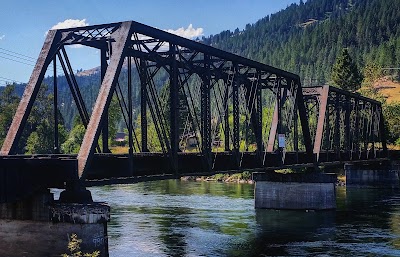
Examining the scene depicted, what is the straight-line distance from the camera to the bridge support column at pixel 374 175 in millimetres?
90812

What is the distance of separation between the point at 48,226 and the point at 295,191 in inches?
1458

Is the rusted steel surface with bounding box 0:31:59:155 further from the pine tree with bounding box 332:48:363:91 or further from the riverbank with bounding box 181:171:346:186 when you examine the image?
the pine tree with bounding box 332:48:363:91

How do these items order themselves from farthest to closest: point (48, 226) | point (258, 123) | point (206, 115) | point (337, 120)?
point (337, 120), point (258, 123), point (206, 115), point (48, 226)

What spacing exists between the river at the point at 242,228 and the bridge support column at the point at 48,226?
995 centimetres

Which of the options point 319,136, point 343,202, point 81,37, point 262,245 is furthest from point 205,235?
point 343,202

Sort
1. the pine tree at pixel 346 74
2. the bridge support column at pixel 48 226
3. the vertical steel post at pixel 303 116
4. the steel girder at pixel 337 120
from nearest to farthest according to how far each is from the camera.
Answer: the bridge support column at pixel 48 226, the vertical steel post at pixel 303 116, the steel girder at pixel 337 120, the pine tree at pixel 346 74

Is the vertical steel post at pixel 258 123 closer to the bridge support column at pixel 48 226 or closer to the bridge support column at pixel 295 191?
the bridge support column at pixel 295 191

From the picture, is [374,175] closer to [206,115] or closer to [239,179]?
[239,179]

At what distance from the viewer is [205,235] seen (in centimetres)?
4125

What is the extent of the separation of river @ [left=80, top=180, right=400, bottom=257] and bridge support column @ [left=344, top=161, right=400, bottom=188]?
23.4 meters

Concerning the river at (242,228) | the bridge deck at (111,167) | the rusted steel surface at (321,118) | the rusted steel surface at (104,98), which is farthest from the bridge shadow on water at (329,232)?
the rusted steel surface at (104,98)

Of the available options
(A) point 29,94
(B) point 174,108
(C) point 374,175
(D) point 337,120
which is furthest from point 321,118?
(A) point 29,94

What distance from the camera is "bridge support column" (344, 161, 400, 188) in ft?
298

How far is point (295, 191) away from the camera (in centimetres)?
5759
